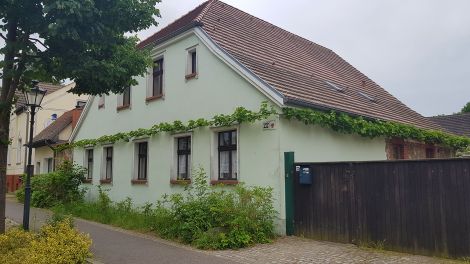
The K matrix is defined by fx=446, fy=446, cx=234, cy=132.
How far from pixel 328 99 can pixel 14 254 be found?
357 inches

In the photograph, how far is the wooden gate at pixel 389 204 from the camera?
27.1ft

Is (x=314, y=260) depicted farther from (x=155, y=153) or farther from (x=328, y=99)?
(x=155, y=153)

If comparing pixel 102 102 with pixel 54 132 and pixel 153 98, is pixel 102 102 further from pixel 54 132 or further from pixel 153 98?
pixel 54 132

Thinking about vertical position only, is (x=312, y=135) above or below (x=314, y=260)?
above

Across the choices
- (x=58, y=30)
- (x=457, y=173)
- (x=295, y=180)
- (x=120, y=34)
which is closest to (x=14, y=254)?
(x=58, y=30)

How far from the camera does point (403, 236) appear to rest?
354 inches

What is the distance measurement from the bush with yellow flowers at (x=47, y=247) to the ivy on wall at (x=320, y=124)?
16.8ft

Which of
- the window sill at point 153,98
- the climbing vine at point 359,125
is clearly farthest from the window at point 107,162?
the climbing vine at point 359,125

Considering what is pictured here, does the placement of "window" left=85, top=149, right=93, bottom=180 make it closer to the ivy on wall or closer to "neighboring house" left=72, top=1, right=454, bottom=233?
"neighboring house" left=72, top=1, right=454, bottom=233

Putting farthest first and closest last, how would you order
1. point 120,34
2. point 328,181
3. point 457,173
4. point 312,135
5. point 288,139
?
point 312,135 → point 288,139 → point 328,181 → point 120,34 → point 457,173

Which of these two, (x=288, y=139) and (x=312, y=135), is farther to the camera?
(x=312, y=135)

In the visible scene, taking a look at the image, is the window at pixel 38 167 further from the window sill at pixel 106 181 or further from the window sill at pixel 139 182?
the window sill at pixel 139 182

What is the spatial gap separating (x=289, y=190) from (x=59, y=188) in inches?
466

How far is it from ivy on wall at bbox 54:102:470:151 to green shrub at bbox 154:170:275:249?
189 centimetres
